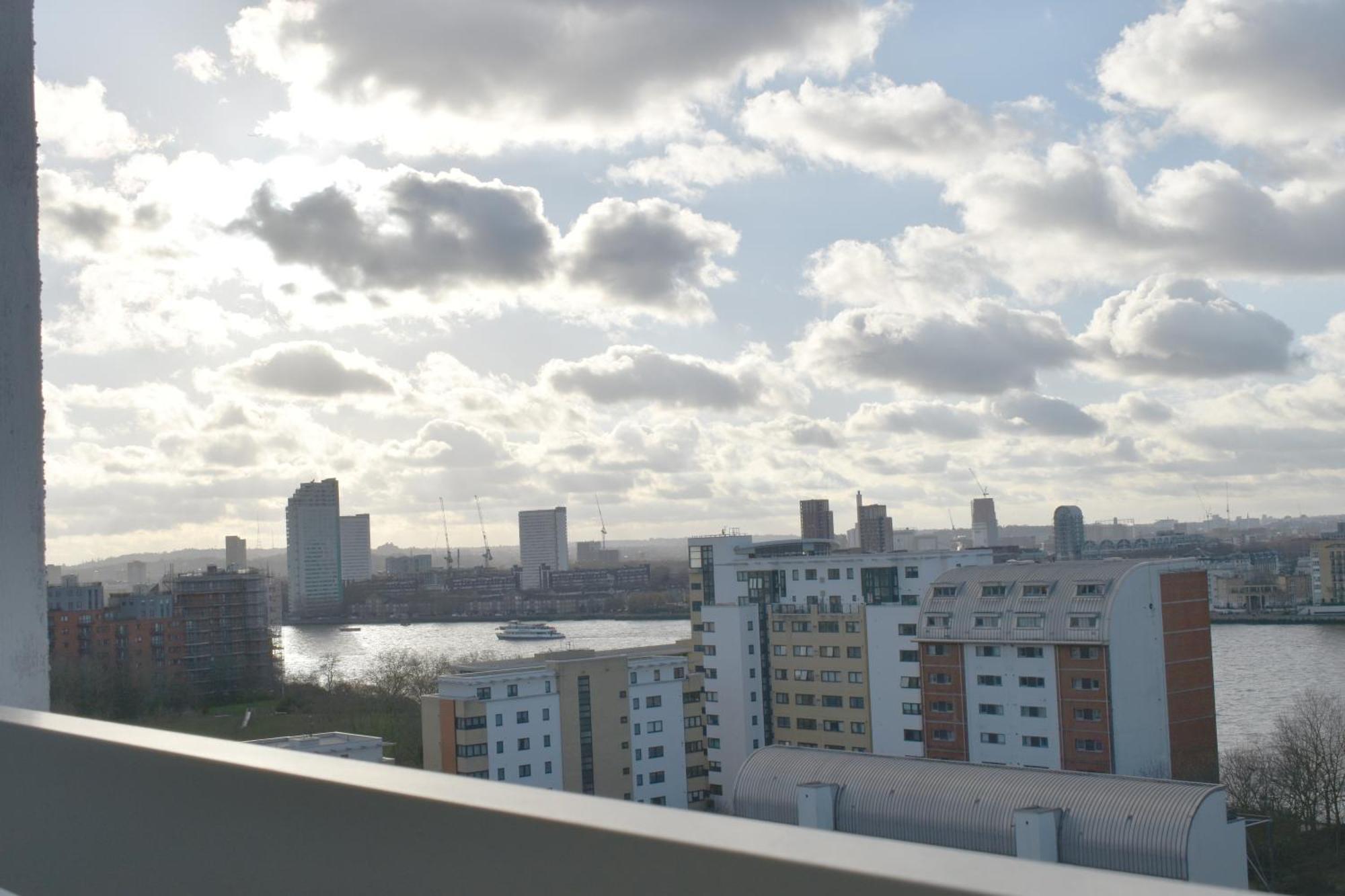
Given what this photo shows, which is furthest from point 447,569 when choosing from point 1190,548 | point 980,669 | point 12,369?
point 12,369

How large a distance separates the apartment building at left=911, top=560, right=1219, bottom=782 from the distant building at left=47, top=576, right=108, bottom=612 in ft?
Answer: 25.6

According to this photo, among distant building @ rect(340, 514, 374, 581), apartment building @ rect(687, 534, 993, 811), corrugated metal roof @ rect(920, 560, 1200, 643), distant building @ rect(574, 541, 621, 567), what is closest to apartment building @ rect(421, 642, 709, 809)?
apartment building @ rect(687, 534, 993, 811)

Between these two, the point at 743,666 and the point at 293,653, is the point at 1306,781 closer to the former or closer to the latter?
the point at 743,666

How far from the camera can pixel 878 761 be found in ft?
22.2

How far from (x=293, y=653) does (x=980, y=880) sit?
18208mm

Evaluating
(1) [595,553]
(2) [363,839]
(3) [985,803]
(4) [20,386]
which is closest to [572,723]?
(3) [985,803]

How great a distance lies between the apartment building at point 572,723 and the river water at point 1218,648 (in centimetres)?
275

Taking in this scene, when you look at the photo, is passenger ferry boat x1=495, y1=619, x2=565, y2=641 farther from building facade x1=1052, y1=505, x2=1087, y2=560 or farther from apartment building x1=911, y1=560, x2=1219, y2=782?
apartment building x1=911, y1=560, x2=1219, y2=782

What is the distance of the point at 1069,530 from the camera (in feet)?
72.7

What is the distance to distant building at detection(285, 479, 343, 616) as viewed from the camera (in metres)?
26.3

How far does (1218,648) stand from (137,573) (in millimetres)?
16250

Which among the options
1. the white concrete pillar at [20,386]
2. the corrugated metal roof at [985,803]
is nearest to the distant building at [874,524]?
the corrugated metal roof at [985,803]

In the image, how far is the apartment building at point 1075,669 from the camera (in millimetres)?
9117

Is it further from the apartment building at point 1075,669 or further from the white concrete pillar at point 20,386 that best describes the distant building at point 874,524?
the white concrete pillar at point 20,386
